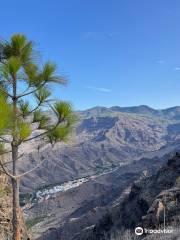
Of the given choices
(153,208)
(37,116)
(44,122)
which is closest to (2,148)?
(37,116)

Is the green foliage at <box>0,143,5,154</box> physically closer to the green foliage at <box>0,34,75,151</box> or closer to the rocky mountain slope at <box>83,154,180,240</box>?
the green foliage at <box>0,34,75,151</box>

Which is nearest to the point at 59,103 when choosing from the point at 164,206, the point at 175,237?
the point at 175,237

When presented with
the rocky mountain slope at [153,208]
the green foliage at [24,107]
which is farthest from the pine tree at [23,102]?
the rocky mountain slope at [153,208]

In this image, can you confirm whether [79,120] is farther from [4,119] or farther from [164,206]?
[164,206]

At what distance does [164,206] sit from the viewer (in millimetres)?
18453

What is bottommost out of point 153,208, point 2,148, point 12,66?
point 153,208

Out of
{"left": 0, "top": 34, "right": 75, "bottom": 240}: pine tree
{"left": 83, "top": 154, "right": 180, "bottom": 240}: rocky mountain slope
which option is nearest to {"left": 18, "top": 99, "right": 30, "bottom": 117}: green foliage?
{"left": 0, "top": 34, "right": 75, "bottom": 240}: pine tree

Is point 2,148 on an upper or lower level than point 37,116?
lower

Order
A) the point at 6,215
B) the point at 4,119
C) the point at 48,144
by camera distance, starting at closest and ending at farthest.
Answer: the point at 4,119 < the point at 48,144 < the point at 6,215

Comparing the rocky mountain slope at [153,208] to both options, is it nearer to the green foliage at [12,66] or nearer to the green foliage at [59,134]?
the green foliage at [59,134]

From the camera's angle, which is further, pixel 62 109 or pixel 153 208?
pixel 153 208

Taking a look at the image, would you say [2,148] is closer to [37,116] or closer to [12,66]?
[37,116]

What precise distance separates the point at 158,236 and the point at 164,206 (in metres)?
7.00

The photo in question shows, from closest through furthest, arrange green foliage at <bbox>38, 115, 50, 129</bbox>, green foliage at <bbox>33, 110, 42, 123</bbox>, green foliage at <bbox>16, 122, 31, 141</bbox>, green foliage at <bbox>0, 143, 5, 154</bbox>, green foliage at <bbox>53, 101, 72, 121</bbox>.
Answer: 1. green foliage at <bbox>16, 122, 31, 141</bbox>
2. green foliage at <bbox>0, 143, 5, 154</bbox>
3. green foliage at <bbox>53, 101, 72, 121</bbox>
4. green foliage at <bbox>33, 110, 42, 123</bbox>
5. green foliage at <bbox>38, 115, 50, 129</bbox>
